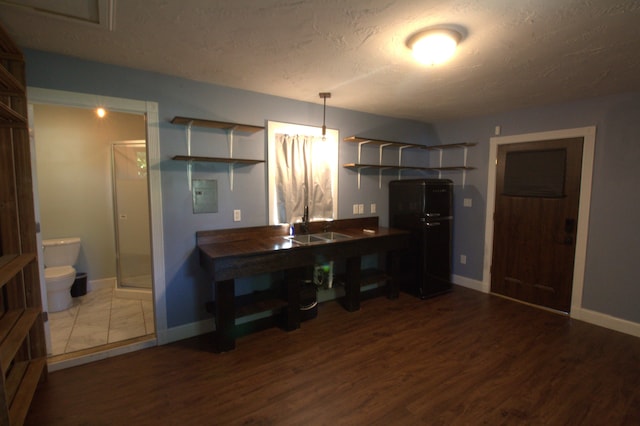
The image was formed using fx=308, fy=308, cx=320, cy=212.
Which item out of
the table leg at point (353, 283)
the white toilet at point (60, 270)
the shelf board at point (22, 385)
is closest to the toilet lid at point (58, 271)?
the white toilet at point (60, 270)

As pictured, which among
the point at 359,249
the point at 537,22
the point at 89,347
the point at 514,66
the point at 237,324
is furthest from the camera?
the point at 359,249

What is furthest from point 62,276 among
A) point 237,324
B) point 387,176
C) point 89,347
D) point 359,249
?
point 387,176

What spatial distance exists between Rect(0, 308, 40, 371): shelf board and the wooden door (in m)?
4.45

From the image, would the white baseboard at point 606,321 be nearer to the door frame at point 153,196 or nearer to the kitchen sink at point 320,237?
the kitchen sink at point 320,237

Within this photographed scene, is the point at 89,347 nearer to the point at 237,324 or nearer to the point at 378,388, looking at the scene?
the point at 237,324

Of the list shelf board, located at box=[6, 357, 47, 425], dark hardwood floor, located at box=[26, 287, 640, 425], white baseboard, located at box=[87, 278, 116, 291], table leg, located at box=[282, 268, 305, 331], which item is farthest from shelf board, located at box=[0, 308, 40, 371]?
white baseboard, located at box=[87, 278, 116, 291]

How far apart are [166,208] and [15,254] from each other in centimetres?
97

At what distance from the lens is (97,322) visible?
10.0 ft

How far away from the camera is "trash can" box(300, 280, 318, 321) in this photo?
309 centimetres

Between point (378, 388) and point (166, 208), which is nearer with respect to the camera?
point (378, 388)

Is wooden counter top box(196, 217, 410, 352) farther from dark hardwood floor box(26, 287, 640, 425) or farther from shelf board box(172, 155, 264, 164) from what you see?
shelf board box(172, 155, 264, 164)

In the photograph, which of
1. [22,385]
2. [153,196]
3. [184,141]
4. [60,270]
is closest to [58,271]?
[60,270]

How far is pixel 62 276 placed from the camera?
3.27 metres

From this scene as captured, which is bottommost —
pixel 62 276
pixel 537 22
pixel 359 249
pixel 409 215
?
pixel 62 276
